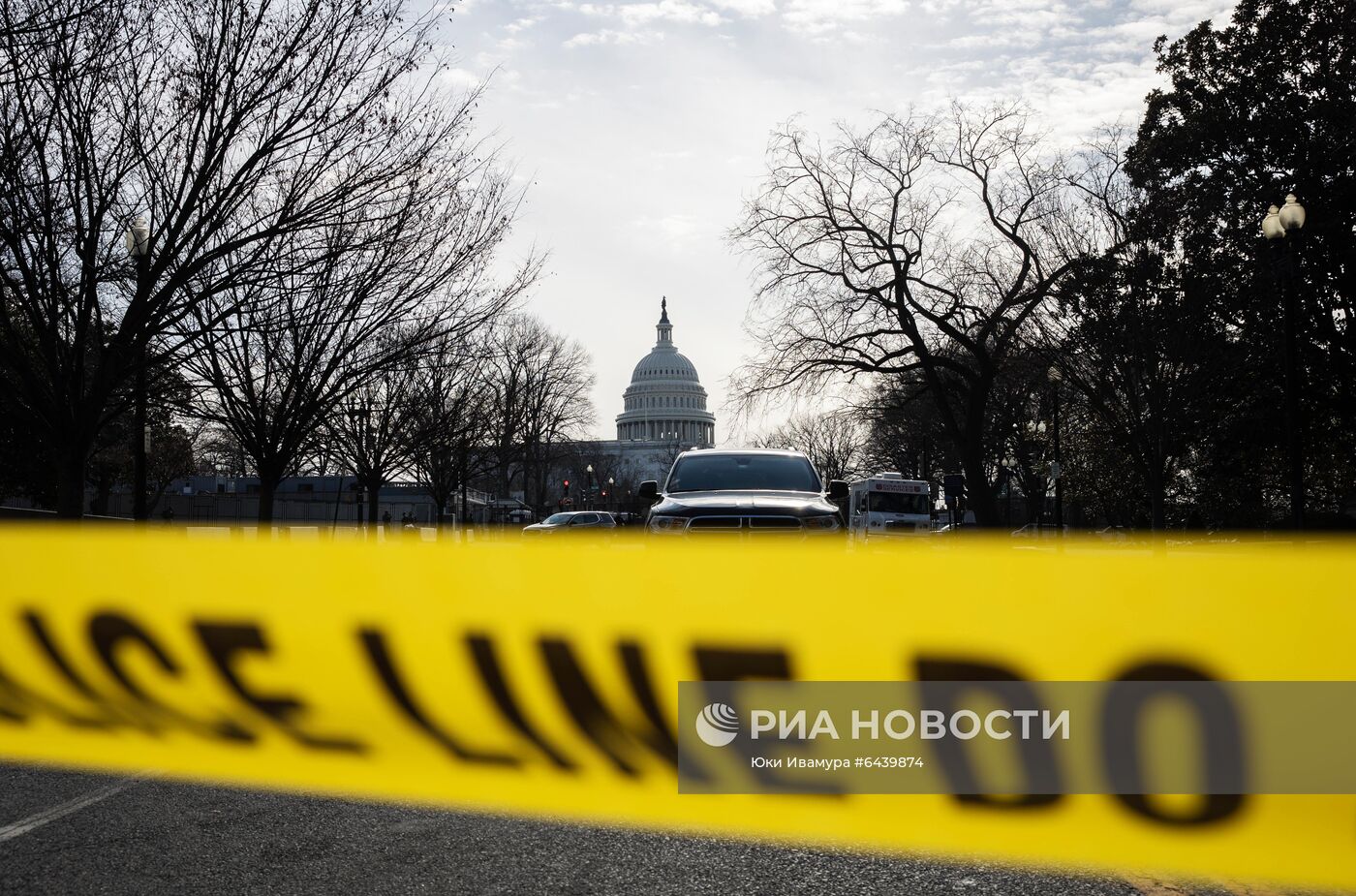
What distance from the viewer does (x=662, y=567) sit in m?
3.08

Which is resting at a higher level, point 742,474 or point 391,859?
point 742,474

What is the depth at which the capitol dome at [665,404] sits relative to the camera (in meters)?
137

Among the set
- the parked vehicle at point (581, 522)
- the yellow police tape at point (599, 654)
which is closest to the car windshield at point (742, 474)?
the yellow police tape at point (599, 654)

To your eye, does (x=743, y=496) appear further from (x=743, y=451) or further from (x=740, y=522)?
(x=743, y=451)

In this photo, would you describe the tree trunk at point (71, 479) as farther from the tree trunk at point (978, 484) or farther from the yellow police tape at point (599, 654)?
the tree trunk at point (978, 484)

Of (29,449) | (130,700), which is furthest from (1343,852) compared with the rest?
(29,449)

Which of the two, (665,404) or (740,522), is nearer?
(740,522)

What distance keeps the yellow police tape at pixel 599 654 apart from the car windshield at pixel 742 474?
23.2 ft

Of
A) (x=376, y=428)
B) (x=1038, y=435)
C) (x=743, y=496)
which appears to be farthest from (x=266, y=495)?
(x=1038, y=435)

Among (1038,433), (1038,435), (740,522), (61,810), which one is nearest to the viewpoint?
(61,810)

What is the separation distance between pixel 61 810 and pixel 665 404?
134 meters

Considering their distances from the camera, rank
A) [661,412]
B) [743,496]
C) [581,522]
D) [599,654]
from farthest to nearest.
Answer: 1. [661,412]
2. [581,522]
3. [743,496]
4. [599,654]

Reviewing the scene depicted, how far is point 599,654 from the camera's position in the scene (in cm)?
309

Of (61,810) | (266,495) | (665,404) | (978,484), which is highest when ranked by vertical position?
(665,404)
